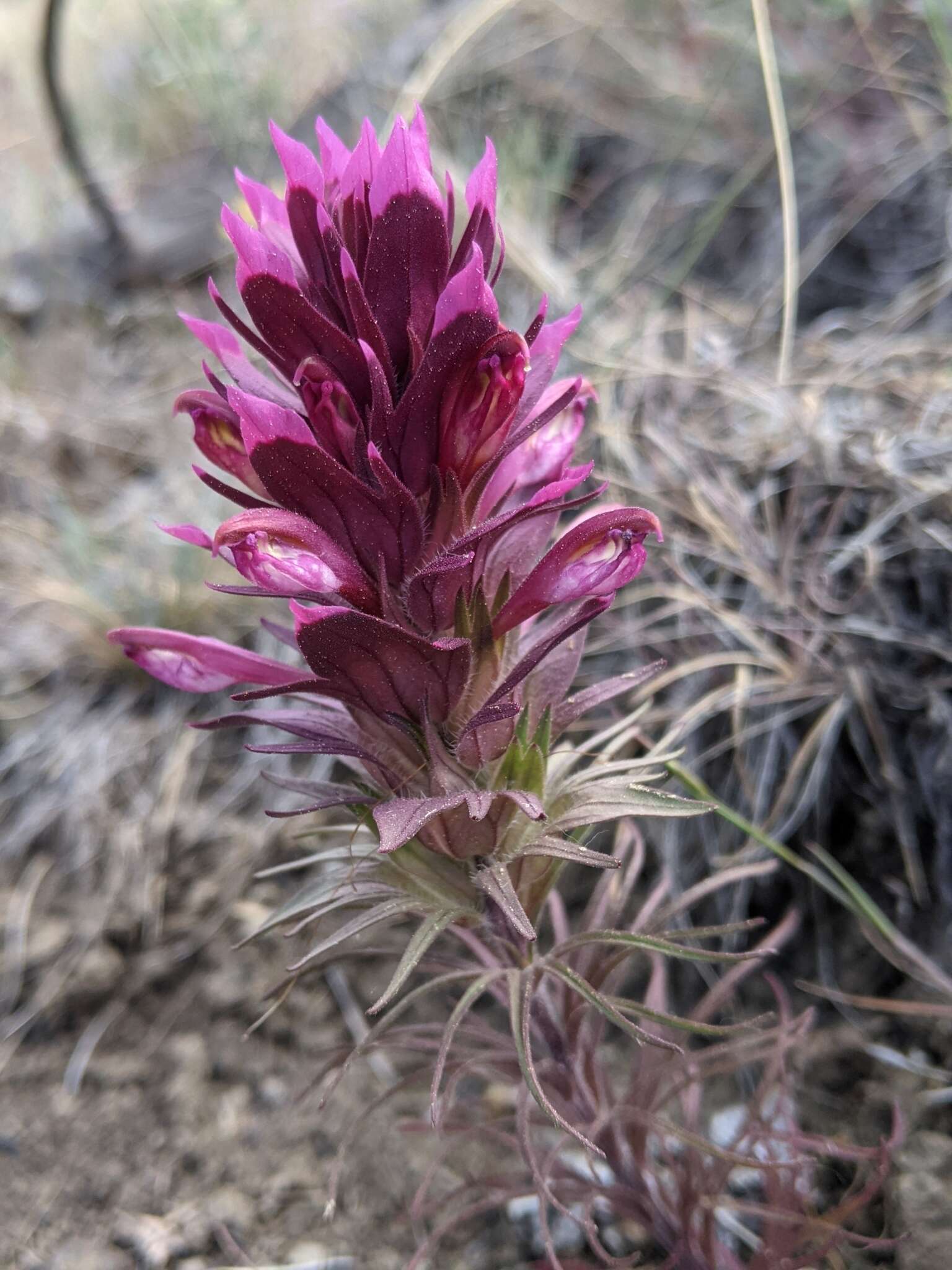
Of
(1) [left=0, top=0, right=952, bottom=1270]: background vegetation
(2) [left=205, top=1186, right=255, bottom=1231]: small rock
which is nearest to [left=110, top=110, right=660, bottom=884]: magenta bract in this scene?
(1) [left=0, top=0, right=952, bottom=1270]: background vegetation

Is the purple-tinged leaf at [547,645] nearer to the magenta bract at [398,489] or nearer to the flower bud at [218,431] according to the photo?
the magenta bract at [398,489]

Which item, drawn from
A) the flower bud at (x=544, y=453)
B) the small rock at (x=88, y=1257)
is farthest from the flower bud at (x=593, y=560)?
the small rock at (x=88, y=1257)

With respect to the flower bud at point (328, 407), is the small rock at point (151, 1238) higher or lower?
lower

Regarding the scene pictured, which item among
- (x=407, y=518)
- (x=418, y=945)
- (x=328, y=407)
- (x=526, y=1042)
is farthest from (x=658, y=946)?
(x=328, y=407)

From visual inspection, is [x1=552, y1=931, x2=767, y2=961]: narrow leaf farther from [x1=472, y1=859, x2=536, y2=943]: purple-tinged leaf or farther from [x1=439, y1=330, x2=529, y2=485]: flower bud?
[x1=439, y1=330, x2=529, y2=485]: flower bud

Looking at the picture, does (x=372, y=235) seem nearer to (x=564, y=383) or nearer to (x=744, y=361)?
(x=564, y=383)
